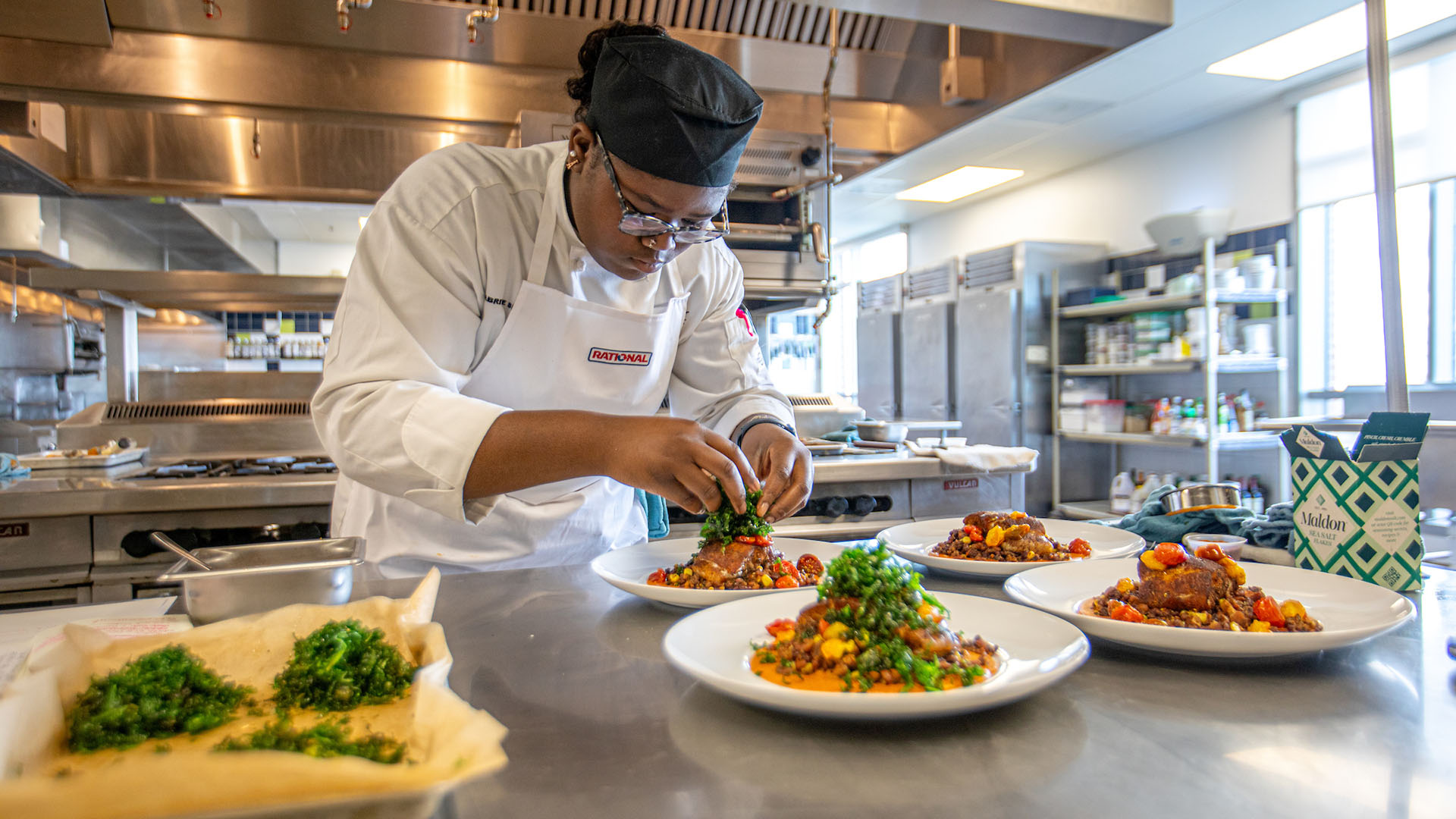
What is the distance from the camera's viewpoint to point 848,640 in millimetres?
905

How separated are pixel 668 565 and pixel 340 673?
2.45 feet

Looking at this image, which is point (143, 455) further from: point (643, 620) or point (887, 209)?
point (887, 209)

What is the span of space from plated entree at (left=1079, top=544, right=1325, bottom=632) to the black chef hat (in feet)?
3.07

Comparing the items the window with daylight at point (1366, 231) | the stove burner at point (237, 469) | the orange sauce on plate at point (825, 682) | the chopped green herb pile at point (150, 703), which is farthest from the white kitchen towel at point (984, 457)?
the window with daylight at point (1366, 231)

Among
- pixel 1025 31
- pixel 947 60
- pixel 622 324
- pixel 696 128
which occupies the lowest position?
pixel 622 324

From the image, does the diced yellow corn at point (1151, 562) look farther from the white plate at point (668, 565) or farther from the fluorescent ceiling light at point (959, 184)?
the fluorescent ceiling light at point (959, 184)

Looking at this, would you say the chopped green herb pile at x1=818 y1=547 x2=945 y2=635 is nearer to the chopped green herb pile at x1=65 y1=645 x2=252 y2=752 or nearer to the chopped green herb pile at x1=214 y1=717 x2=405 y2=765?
the chopped green herb pile at x1=214 y1=717 x2=405 y2=765

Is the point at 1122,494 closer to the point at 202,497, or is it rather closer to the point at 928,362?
the point at 928,362

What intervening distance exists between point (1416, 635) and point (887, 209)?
909 centimetres

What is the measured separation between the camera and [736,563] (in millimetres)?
1355

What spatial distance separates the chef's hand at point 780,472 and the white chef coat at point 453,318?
7.5 inches

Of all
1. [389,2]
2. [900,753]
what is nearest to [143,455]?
[389,2]

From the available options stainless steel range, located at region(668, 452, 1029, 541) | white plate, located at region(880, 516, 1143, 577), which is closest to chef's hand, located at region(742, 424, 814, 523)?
white plate, located at region(880, 516, 1143, 577)

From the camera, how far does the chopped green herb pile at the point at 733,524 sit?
55.1 inches
